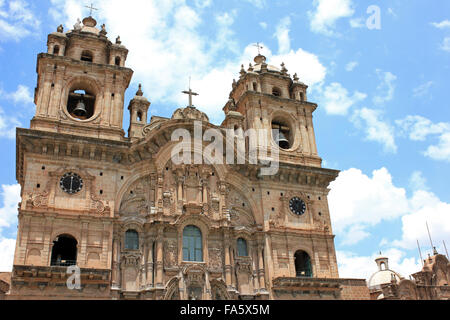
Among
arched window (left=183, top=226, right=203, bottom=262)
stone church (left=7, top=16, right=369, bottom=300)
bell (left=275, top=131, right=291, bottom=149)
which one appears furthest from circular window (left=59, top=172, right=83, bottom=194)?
bell (left=275, top=131, right=291, bottom=149)

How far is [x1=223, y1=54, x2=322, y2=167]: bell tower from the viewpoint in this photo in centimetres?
3387

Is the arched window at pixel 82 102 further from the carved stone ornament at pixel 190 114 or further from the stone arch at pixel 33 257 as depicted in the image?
the stone arch at pixel 33 257

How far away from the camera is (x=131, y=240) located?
2741cm

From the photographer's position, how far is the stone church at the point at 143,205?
25609mm

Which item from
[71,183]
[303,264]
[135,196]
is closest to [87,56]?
[71,183]

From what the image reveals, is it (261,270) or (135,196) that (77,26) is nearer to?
(135,196)

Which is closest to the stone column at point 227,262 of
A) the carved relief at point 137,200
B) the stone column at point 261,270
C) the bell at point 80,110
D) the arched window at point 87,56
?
the stone column at point 261,270

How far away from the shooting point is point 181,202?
29016mm

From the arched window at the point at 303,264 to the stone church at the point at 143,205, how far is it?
0.31 ft

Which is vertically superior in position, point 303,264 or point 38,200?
point 38,200

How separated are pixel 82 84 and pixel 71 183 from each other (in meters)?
7.72

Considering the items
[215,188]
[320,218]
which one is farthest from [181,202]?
[320,218]

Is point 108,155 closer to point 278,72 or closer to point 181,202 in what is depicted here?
point 181,202

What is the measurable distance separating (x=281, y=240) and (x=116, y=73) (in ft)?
50.4
